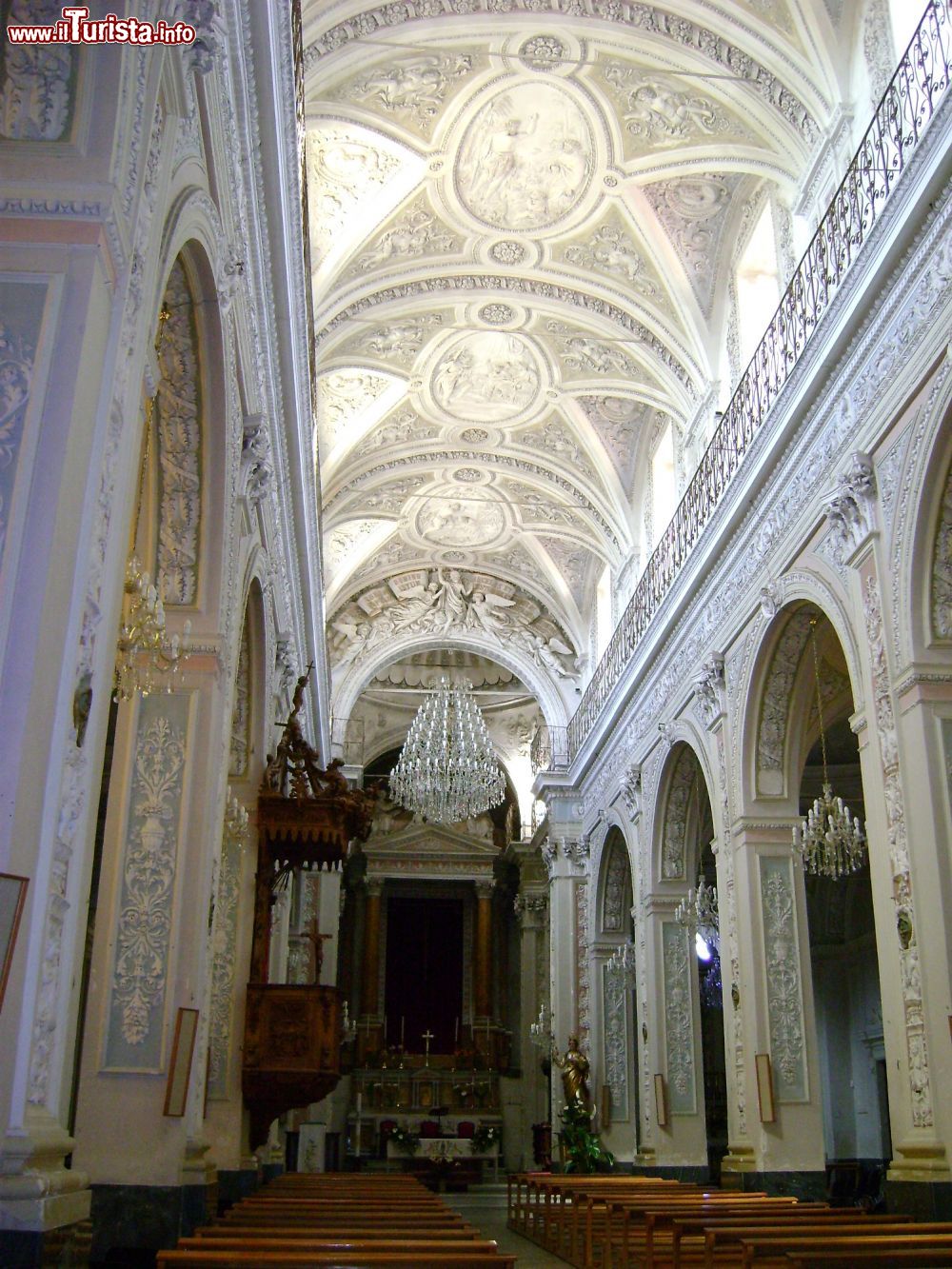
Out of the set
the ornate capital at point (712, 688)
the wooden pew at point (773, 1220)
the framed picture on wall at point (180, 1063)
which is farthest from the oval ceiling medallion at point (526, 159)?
the wooden pew at point (773, 1220)

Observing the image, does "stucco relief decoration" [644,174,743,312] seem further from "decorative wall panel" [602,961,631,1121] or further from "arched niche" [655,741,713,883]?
"decorative wall panel" [602,961,631,1121]

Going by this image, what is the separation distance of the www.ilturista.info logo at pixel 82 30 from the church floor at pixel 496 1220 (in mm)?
8806

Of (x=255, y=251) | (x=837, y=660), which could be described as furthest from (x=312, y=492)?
(x=837, y=660)

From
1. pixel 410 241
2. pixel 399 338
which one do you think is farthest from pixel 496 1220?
pixel 410 241

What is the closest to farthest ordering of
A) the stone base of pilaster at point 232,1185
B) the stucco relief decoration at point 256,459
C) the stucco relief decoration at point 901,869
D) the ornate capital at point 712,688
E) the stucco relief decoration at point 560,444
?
the stucco relief decoration at point 901,869 < the stucco relief decoration at point 256,459 < the stone base of pilaster at point 232,1185 < the ornate capital at point 712,688 < the stucco relief decoration at point 560,444

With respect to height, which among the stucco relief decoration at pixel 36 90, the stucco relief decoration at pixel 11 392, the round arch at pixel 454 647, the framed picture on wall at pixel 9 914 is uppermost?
the round arch at pixel 454 647

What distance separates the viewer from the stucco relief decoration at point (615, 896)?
20406 millimetres

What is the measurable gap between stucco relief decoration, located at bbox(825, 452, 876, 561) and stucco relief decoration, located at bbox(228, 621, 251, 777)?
18.7ft

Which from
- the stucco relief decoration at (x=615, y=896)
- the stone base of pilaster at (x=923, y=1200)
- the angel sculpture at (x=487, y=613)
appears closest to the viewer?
the stone base of pilaster at (x=923, y=1200)

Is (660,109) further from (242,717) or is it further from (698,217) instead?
(242,717)

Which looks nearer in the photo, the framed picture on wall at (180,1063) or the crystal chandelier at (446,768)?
the framed picture on wall at (180,1063)

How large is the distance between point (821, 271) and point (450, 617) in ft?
45.3

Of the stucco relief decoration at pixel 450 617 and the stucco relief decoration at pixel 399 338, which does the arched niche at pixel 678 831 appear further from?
the stucco relief decoration at pixel 450 617

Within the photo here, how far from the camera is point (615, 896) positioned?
20562 mm
